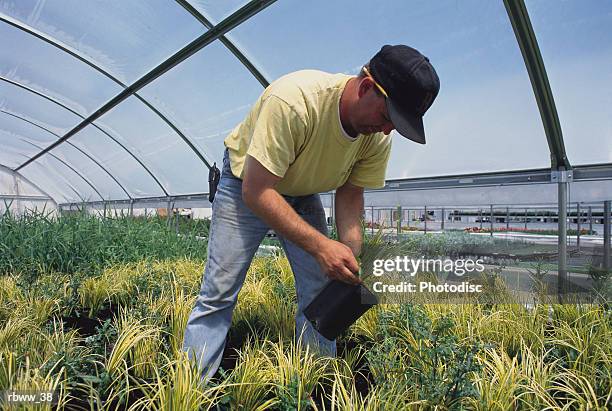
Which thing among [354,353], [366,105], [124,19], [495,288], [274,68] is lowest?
[354,353]

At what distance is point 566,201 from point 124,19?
491cm

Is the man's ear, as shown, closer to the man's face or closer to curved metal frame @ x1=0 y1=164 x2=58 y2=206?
the man's face

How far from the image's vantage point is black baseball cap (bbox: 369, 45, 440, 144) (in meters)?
1.37

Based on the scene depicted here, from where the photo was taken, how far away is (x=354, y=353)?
2141mm

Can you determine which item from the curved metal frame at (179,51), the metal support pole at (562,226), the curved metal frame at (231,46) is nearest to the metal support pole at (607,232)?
the metal support pole at (562,226)

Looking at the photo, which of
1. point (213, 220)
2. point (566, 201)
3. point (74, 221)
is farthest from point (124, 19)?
point (566, 201)

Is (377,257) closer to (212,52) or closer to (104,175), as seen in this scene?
(212,52)

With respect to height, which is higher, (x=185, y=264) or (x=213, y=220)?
(x=213, y=220)

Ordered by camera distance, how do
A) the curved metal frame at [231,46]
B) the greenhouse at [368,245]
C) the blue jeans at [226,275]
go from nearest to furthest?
the greenhouse at [368,245] → the blue jeans at [226,275] → the curved metal frame at [231,46]

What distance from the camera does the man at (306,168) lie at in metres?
1.43

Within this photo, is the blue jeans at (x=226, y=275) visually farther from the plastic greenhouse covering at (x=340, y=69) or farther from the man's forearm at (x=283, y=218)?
the plastic greenhouse covering at (x=340, y=69)

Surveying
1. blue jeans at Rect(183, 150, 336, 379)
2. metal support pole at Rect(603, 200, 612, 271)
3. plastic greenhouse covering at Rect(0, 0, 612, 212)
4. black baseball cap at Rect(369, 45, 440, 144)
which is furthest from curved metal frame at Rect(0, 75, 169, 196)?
black baseball cap at Rect(369, 45, 440, 144)

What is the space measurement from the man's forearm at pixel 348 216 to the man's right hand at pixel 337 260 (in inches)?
19.4

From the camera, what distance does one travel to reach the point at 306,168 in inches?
69.1
